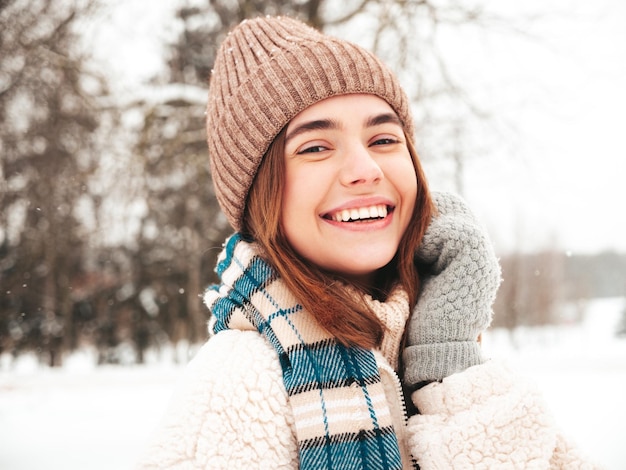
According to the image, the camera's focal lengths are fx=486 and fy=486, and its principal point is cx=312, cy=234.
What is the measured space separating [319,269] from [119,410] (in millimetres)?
4726

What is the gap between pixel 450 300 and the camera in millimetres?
1289

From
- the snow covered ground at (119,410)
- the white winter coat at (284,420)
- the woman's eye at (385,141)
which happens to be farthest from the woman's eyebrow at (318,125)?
the snow covered ground at (119,410)

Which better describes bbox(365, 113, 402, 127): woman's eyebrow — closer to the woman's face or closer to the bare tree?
the woman's face

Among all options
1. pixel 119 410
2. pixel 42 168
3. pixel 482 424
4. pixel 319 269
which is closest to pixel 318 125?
pixel 319 269

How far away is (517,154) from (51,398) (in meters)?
5.94

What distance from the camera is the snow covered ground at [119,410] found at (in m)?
3.94

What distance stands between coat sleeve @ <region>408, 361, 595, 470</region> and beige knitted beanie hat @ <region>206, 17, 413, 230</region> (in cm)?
75

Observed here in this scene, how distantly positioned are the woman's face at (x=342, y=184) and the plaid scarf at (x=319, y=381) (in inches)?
6.3

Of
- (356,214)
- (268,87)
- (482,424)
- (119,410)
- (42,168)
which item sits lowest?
(119,410)

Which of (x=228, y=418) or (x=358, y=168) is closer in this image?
(x=228, y=418)

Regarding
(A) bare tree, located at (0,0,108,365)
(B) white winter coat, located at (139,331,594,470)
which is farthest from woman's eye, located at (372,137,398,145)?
(A) bare tree, located at (0,0,108,365)

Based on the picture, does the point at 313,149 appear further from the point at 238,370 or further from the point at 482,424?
the point at 482,424

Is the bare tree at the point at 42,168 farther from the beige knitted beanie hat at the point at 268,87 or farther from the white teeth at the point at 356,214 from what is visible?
the white teeth at the point at 356,214

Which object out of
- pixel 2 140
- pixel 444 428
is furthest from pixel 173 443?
pixel 2 140
